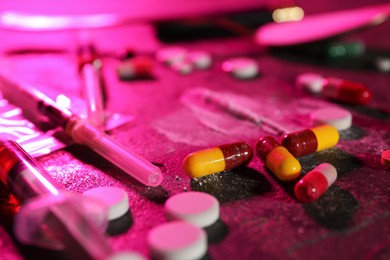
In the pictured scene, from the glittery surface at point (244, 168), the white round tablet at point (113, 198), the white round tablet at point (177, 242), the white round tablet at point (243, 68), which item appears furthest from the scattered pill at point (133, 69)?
the white round tablet at point (177, 242)

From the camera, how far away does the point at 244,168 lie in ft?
2.46

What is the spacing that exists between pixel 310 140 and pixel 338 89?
0.28 meters

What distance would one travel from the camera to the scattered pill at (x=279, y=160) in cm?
69

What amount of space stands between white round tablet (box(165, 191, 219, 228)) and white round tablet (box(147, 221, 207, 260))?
0.02 meters

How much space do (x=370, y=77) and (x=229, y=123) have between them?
44cm

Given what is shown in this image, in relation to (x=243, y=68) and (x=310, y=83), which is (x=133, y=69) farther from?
(x=310, y=83)

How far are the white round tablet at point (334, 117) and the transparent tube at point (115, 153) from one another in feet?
1.12

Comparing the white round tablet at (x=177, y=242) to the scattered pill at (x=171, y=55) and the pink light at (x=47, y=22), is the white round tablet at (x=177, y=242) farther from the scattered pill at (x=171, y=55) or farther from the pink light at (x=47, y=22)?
the pink light at (x=47, y=22)

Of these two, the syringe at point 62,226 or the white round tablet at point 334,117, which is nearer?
the syringe at point 62,226

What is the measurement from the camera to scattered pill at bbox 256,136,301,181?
2.27ft

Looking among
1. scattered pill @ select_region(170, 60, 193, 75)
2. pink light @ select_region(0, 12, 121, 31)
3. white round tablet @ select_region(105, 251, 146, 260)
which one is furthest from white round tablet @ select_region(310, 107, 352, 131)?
pink light @ select_region(0, 12, 121, 31)

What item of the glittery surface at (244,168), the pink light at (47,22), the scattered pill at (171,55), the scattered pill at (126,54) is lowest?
the glittery surface at (244,168)

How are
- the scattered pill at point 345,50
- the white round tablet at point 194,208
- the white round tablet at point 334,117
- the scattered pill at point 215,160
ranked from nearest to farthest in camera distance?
1. the white round tablet at point 194,208
2. the scattered pill at point 215,160
3. the white round tablet at point 334,117
4. the scattered pill at point 345,50

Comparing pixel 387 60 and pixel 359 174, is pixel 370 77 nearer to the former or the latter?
pixel 387 60
